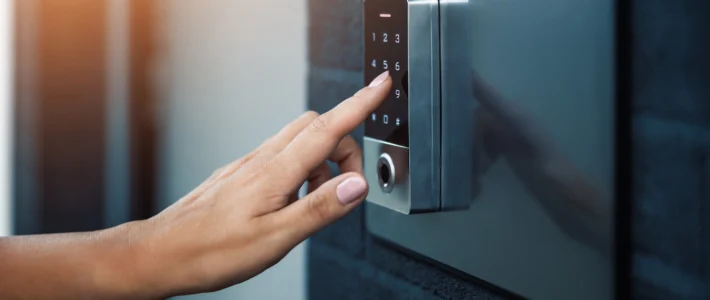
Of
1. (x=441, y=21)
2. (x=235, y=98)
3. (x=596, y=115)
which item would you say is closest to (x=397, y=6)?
(x=441, y=21)

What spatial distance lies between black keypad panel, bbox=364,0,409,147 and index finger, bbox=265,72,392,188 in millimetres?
44

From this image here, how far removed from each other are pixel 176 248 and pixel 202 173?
50 centimetres

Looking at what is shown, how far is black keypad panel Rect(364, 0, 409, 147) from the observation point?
0.54m

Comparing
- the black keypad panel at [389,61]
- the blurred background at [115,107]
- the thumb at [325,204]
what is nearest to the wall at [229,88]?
the blurred background at [115,107]

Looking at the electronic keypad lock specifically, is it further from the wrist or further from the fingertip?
the wrist

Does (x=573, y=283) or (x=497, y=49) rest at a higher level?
(x=497, y=49)

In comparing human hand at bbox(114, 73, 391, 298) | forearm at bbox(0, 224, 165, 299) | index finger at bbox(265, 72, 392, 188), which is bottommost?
forearm at bbox(0, 224, 165, 299)

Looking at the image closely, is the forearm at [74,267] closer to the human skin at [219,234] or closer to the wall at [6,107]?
the human skin at [219,234]

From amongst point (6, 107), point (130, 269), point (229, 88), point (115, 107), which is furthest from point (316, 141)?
point (6, 107)

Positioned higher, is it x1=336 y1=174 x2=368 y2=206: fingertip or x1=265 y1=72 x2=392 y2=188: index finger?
x1=265 y1=72 x2=392 y2=188: index finger

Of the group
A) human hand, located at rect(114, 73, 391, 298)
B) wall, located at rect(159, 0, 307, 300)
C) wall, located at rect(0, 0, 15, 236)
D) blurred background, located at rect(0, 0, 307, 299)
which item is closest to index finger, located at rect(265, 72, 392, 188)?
human hand, located at rect(114, 73, 391, 298)

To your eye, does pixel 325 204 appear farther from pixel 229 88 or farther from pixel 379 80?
pixel 229 88

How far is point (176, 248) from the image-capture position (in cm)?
51

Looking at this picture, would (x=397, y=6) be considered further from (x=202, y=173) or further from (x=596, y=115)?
(x=202, y=173)
